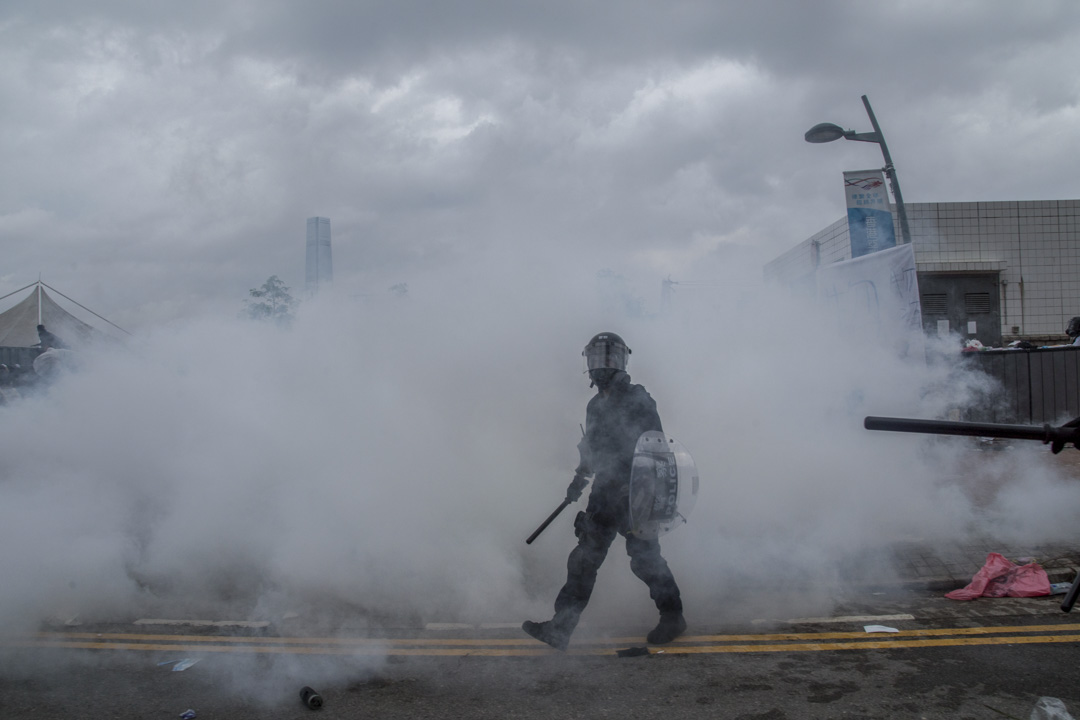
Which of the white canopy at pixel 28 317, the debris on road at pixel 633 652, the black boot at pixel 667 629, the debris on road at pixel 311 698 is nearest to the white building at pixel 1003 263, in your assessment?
the black boot at pixel 667 629

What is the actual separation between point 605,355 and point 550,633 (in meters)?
1.58

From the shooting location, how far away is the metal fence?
1034 centimetres

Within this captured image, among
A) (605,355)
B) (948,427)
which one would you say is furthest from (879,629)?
(948,427)

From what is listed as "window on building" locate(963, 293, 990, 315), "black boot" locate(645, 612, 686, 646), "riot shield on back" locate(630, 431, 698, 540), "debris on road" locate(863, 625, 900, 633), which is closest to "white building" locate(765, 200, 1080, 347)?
"window on building" locate(963, 293, 990, 315)

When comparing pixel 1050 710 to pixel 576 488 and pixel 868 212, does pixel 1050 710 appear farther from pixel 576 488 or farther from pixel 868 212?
pixel 868 212

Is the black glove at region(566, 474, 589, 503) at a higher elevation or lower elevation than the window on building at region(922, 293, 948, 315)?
lower

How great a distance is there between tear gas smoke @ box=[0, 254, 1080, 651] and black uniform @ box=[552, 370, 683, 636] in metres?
0.53

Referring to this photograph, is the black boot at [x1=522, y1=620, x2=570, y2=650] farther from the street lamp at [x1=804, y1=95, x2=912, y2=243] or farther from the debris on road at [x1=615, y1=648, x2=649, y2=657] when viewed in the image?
the street lamp at [x1=804, y1=95, x2=912, y2=243]

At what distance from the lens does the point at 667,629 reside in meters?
4.04

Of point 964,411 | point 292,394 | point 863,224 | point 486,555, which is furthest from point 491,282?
point 964,411

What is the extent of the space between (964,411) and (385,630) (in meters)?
8.24

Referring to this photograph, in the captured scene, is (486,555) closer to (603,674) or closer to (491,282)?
(603,674)

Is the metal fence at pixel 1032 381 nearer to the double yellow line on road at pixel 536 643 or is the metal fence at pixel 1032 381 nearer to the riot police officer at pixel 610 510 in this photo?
the double yellow line on road at pixel 536 643

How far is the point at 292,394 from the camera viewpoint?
18.7 feet
